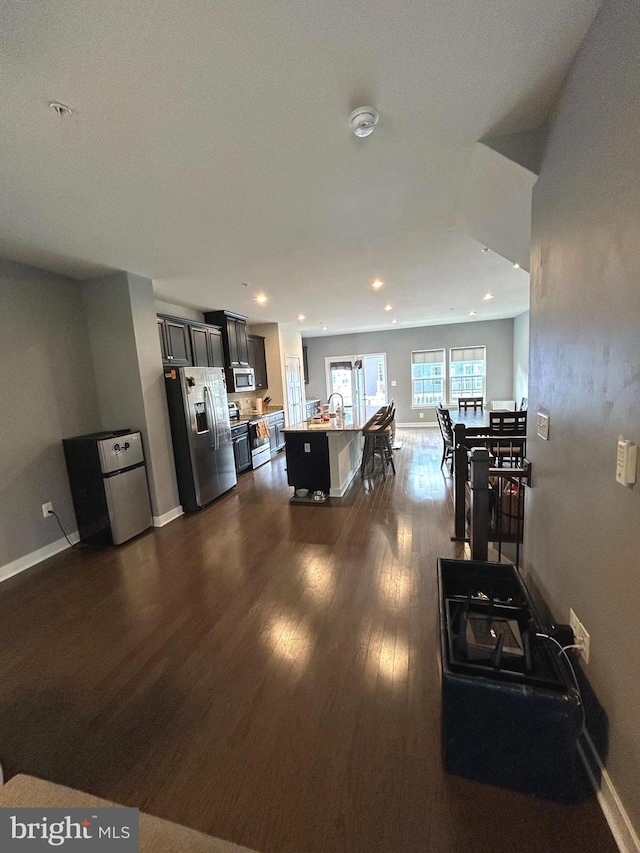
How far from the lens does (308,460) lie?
4406mm

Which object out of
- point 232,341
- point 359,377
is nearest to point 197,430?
point 232,341

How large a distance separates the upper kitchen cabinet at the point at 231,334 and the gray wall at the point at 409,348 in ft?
12.7

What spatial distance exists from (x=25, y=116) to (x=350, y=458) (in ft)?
14.5

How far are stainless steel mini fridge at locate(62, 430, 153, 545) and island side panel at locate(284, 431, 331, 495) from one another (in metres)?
1.85

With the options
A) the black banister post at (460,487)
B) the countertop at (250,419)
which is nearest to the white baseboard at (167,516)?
the countertop at (250,419)

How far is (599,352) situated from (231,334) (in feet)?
18.3

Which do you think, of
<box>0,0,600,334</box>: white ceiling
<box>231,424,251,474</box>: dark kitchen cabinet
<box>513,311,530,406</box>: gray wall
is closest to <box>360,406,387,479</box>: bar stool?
<box>231,424,251,474</box>: dark kitchen cabinet

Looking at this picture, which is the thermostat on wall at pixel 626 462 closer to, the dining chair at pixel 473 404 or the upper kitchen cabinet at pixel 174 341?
the upper kitchen cabinet at pixel 174 341

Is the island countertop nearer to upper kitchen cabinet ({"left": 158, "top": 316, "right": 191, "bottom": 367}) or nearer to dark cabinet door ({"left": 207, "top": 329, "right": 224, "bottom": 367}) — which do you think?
upper kitchen cabinet ({"left": 158, "top": 316, "right": 191, "bottom": 367})

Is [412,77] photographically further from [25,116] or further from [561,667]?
[561,667]

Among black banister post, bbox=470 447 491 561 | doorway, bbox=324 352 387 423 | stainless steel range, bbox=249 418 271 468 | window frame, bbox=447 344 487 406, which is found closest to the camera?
black banister post, bbox=470 447 491 561

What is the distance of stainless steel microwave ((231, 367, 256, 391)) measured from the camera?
19.6 feet

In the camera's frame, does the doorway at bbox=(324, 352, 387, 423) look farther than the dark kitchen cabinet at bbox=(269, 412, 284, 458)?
Yes

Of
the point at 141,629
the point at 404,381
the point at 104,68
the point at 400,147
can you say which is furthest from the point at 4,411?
the point at 404,381
